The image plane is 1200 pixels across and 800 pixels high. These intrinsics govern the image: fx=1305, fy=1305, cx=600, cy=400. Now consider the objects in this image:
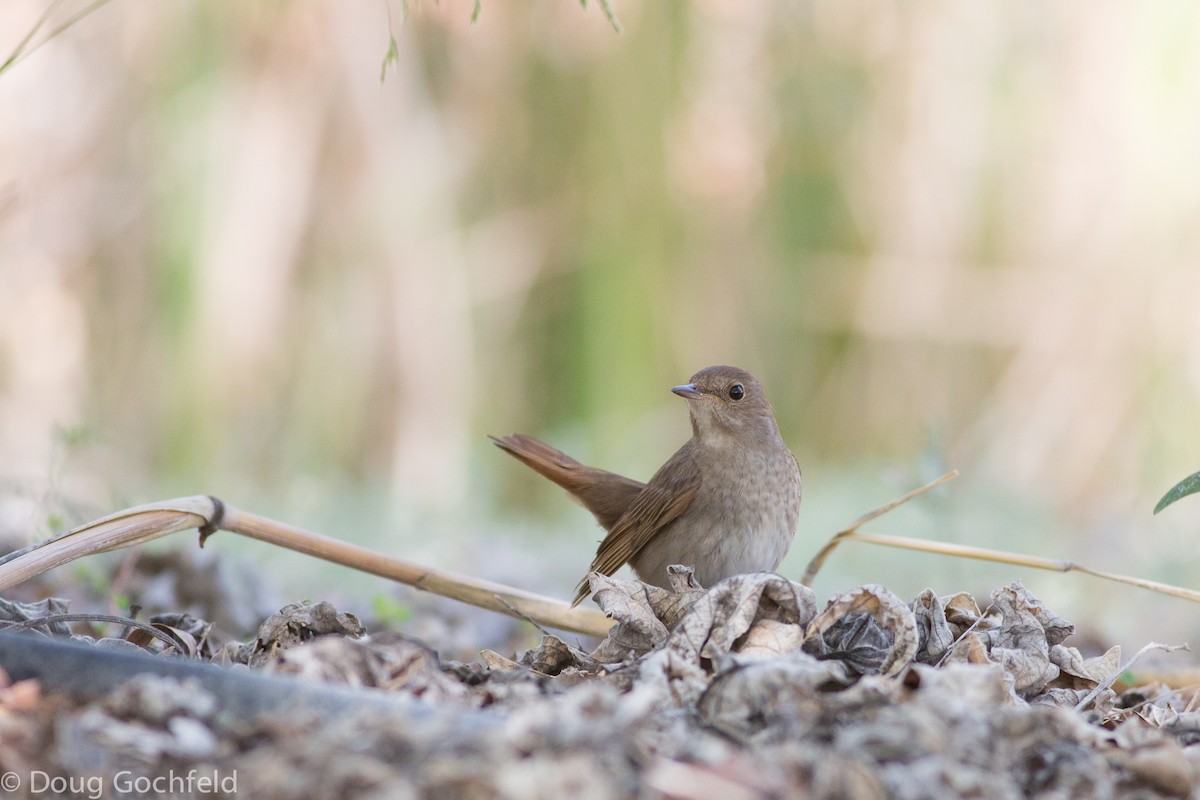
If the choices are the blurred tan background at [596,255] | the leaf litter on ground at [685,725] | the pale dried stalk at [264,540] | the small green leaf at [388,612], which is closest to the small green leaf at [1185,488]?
the leaf litter on ground at [685,725]

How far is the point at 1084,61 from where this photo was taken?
23.4 ft

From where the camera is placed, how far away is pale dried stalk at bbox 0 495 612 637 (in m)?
2.27

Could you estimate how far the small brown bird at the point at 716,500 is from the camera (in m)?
3.75

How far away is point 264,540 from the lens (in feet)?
8.47

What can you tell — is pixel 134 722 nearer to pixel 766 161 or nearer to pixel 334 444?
pixel 334 444

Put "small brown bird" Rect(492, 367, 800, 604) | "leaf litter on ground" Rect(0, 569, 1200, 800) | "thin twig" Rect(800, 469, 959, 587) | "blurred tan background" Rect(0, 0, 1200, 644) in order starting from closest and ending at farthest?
"leaf litter on ground" Rect(0, 569, 1200, 800), "thin twig" Rect(800, 469, 959, 587), "small brown bird" Rect(492, 367, 800, 604), "blurred tan background" Rect(0, 0, 1200, 644)

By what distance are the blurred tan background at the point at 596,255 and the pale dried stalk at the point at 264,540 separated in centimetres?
229

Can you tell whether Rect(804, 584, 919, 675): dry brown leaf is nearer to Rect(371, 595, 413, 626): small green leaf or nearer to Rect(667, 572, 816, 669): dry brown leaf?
Rect(667, 572, 816, 669): dry brown leaf

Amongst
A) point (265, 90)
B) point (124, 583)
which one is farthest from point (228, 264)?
point (124, 583)

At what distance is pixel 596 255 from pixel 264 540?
205 inches

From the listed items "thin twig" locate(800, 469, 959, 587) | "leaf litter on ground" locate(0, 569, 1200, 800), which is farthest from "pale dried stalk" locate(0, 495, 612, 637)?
"thin twig" locate(800, 469, 959, 587)

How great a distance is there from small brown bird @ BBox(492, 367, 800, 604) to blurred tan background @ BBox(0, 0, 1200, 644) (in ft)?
4.35

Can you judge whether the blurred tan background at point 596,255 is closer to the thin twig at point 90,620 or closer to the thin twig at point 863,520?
the thin twig at point 863,520

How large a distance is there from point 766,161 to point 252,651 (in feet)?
20.5
